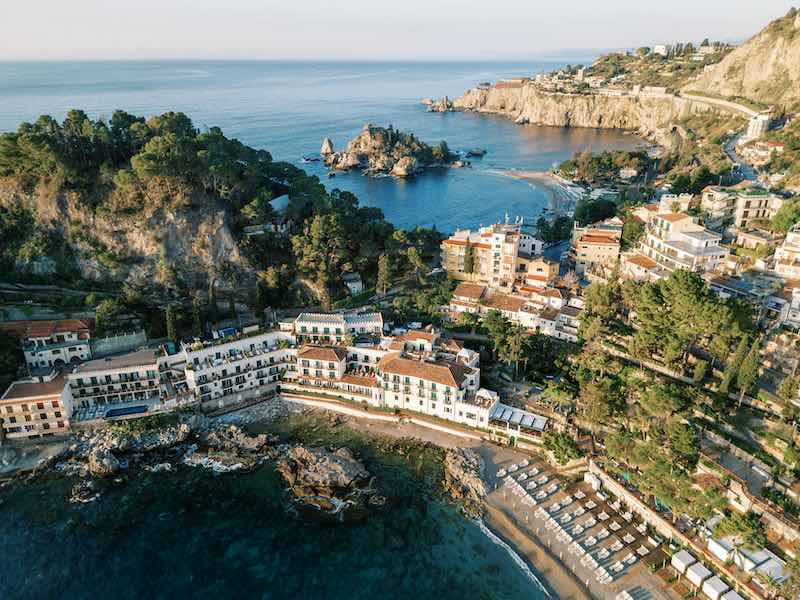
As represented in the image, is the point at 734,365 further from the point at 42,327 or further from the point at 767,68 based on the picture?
the point at 767,68

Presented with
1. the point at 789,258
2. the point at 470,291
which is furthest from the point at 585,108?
the point at 470,291

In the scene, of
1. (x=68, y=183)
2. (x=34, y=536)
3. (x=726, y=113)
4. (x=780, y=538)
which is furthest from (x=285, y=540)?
(x=726, y=113)

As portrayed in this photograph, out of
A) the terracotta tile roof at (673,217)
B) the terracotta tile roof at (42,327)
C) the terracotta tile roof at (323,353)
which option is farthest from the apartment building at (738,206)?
the terracotta tile roof at (42,327)

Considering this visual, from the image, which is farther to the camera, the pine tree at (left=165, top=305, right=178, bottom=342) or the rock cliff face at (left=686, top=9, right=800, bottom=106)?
the rock cliff face at (left=686, top=9, right=800, bottom=106)

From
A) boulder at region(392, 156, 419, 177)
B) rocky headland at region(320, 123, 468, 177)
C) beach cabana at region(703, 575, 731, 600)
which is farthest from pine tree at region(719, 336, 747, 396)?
rocky headland at region(320, 123, 468, 177)

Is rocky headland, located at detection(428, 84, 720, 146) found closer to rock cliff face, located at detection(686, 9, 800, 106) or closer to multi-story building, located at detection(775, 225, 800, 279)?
rock cliff face, located at detection(686, 9, 800, 106)

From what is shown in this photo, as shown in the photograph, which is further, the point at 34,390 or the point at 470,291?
the point at 470,291

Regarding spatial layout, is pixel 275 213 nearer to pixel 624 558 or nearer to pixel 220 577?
pixel 220 577

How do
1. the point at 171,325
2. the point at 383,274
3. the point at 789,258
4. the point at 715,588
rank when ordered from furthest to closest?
the point at 383,274 < the point at 171,325 < the point at 789,258 < the point at 715,588
